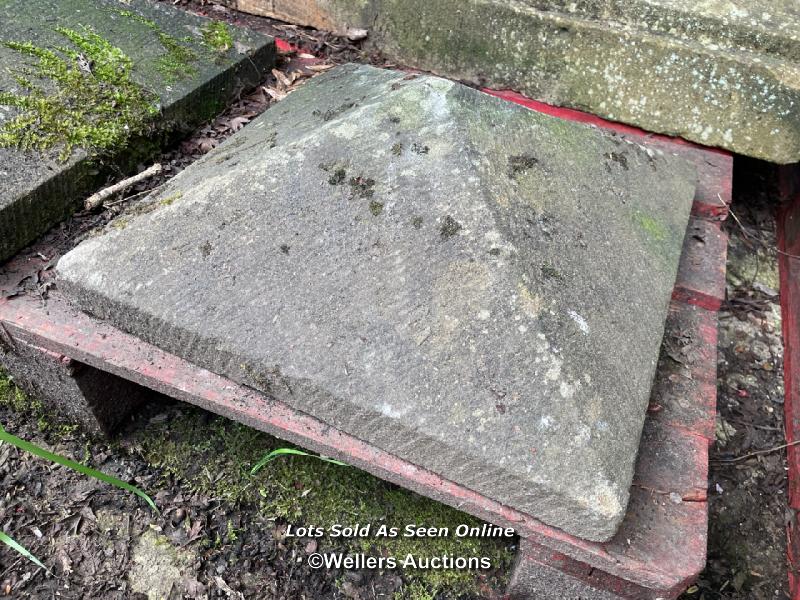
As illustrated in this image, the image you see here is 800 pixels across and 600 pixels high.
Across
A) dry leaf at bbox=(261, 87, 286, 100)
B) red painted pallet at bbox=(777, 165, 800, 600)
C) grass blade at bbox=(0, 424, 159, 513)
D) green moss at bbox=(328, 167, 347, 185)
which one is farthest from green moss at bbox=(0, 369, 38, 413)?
red painted pallet at bbox=(777, 165, 800, 600)

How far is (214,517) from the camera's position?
1895 millimetres

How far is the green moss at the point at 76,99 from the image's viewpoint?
1921 mm

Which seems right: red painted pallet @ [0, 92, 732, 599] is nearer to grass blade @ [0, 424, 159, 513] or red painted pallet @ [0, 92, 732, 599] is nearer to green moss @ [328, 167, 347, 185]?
grass blade @ [0, 424, 159, 513]

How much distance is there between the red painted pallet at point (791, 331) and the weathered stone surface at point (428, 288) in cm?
109

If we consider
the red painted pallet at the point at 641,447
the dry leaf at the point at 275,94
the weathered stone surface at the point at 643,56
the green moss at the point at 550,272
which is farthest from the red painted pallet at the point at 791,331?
the dry leaf at the point at 275,94

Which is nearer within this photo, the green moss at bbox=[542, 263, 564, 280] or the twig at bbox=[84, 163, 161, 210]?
the green moss at bbox=[542, 263, 564, 280]

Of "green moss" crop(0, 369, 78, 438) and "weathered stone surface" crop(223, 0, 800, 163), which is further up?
"weathered stone surface" crop(223, 0, 800, 163)

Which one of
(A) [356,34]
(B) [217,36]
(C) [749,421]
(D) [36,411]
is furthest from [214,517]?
(A) [356,34]

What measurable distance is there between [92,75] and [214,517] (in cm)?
152

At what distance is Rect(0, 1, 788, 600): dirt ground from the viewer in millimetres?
1785

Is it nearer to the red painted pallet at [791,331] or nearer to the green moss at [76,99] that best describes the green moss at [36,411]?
the green moss at [76,99]

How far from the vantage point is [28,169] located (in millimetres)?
1816

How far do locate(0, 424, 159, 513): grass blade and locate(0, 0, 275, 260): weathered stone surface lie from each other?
22.0 inches

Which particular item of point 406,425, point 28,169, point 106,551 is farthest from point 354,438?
point 28,169
